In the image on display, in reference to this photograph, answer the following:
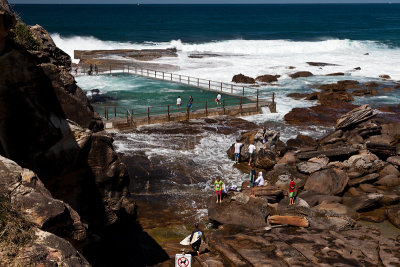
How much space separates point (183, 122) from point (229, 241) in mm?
16202

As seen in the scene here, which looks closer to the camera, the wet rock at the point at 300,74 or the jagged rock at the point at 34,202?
the jagged rock at the point at 34,202

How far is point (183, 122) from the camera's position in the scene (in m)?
28.5

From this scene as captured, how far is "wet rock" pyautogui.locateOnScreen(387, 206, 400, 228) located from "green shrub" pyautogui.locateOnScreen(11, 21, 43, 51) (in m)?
12.6

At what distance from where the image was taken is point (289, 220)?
14.2m

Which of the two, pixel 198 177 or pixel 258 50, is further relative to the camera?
pixel 258 50

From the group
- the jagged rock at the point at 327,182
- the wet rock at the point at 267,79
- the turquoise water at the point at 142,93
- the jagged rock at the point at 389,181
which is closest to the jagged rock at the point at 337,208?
the jagged rock at the point at 327,182

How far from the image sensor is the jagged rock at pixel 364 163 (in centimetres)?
1969

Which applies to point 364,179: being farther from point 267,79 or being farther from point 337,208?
point 267,79

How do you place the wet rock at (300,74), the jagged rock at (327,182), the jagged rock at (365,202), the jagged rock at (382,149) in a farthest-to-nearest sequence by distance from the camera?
the wet rock at (300,74), the jagged rock at (382,149), the jagged rock at (327,182), the jagged rock at (365,202)

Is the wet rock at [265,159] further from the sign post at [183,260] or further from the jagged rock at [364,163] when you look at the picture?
the sign post at [183,260]

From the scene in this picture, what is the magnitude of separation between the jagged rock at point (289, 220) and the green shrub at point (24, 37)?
8.87 metres

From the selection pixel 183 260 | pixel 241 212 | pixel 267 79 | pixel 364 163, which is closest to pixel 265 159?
pixel 364 163

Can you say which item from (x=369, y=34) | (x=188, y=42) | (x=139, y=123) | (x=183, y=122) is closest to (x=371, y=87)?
(x=183, y=122)

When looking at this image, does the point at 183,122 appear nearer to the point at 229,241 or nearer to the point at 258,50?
Result: the point at 229,241
